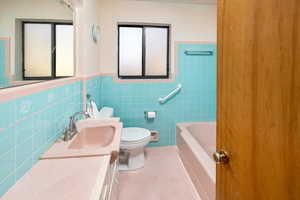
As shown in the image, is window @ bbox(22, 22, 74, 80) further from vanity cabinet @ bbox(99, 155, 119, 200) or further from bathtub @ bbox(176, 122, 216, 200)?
bathtub @ bbox(176, 122, 216, 200)

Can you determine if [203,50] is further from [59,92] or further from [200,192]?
[59,92]

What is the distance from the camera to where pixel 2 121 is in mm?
736

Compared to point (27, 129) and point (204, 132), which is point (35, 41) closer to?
point (27, 129)

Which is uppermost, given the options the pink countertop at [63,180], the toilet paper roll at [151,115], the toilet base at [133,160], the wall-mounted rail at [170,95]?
the wall-mounted rail at [170,95]

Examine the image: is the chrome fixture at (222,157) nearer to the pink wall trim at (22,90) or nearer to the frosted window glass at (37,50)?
the pink wall trim at (22,90)

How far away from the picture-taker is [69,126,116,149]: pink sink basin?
4.96 ft

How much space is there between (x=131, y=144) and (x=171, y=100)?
41.7 inches

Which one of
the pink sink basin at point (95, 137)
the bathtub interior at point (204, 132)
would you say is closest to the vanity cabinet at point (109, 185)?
the pink sink basin at point (95, 137)

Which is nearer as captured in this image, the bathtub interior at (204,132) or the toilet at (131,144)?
the toilet at (131,144)

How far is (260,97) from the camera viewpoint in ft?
2.06

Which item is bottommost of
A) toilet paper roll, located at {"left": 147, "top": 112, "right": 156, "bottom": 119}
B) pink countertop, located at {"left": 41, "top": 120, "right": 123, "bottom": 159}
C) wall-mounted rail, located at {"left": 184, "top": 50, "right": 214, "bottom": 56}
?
pink countertop, located at {"left": 41, "top": 120, "right": 123, "bottom": 159}

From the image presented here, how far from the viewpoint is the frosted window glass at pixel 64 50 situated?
1479mm

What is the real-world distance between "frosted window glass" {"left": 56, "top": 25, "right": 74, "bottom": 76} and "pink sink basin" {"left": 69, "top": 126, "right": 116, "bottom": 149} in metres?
0.52

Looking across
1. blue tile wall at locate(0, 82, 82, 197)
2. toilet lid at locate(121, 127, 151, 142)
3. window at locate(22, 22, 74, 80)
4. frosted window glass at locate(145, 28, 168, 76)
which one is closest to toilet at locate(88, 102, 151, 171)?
toilet lid at locate(121, 127, 151, 142)
